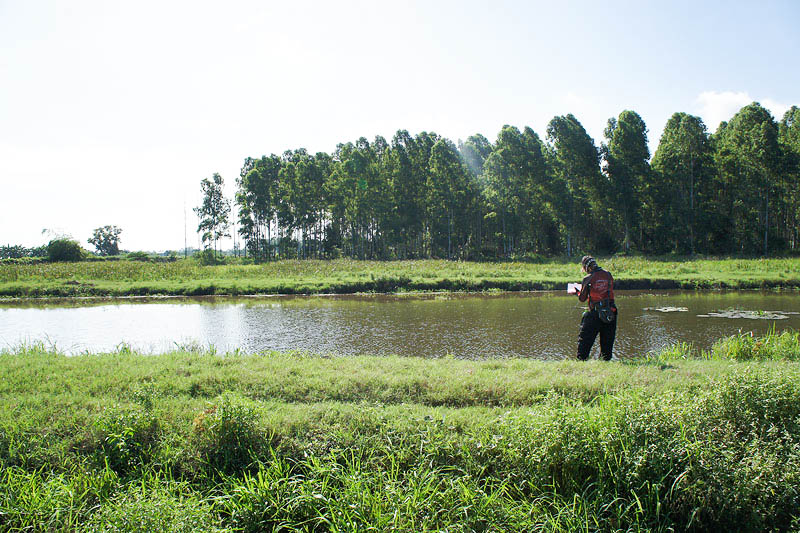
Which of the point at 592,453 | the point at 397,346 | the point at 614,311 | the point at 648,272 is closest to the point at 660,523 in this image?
the point at 592,453

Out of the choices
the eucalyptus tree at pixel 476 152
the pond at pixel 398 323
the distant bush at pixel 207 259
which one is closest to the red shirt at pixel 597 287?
the pond at pixel 398 323

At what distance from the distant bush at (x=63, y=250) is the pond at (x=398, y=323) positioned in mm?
36920

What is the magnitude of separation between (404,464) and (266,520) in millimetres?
1488

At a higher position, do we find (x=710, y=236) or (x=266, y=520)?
(x=710, y=236)

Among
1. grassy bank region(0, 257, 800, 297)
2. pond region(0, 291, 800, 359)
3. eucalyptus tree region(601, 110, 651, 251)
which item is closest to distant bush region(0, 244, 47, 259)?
grassy bank region(0, 257, 800, 297)

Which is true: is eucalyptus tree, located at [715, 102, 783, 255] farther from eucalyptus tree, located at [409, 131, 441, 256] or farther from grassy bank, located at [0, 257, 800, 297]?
eucalyptus tree, located at [409, 131, 441, 256]

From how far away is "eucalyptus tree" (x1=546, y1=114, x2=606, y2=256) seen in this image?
45469 mm

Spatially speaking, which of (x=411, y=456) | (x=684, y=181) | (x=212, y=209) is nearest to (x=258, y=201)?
(x=212, y=209)

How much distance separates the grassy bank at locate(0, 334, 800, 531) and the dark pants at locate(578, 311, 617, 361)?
1.89 meters

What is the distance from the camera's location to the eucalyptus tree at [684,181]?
42719 mm

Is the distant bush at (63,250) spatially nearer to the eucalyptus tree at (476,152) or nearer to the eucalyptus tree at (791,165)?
the eucalyptus tree at (476,152)

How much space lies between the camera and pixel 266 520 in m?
4.18

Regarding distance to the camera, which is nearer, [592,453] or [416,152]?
[592,453]

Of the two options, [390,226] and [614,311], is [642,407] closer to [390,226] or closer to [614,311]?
[614,311]
